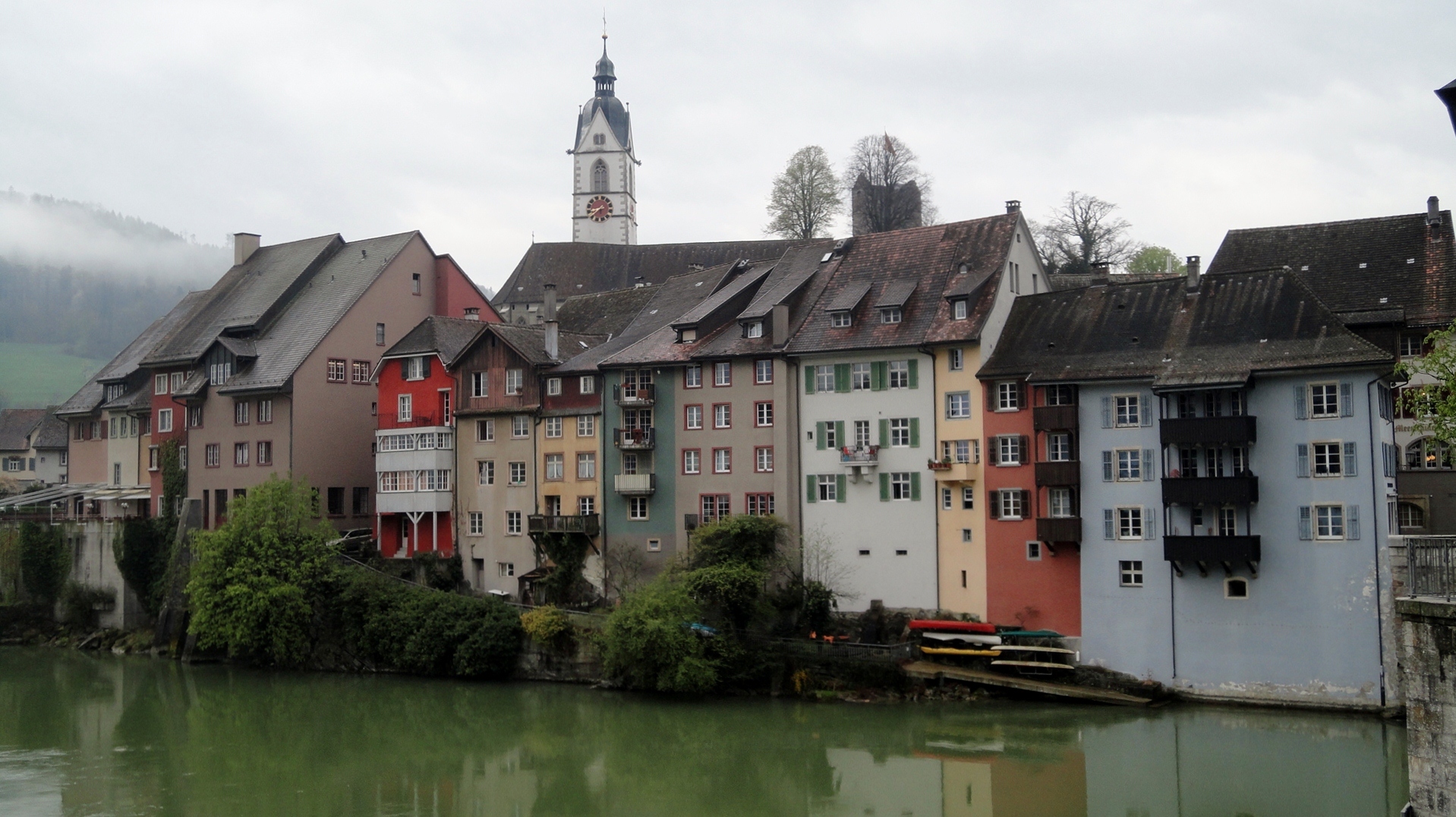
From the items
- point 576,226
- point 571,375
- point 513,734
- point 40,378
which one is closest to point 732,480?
A: point 571,375

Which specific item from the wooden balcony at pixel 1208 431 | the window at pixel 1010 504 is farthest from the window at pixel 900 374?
the wooden balcony at pixel 1208 431

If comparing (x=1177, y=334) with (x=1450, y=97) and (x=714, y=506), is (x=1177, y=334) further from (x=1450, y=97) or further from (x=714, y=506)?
(x=1450, y=97)

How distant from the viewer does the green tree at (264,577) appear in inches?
1918

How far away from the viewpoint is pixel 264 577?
4881cm

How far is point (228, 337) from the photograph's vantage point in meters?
60.8

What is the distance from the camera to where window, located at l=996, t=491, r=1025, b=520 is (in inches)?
1678

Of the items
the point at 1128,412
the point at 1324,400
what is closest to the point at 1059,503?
the point at 1128,412

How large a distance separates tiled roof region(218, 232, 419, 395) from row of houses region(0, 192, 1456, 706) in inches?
8.5

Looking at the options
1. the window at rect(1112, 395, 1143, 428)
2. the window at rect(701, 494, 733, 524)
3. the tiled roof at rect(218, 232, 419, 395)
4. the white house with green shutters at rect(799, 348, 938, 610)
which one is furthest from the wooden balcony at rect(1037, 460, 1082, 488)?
the tiled roof at rect(218, 232, 419, 395)

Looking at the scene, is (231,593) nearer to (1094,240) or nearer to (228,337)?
(228,337)

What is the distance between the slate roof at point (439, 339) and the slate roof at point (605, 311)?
4445 mm

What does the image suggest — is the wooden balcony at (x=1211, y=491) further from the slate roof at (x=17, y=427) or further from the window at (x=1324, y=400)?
the slate roof at (x=17, y=427)

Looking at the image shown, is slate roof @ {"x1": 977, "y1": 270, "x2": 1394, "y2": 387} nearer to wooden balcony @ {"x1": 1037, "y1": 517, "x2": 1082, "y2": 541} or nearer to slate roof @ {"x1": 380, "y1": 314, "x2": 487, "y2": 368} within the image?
wooden balcony @ {"x1": 1037, "y1": 517, "x2": 1082, "y2": 541}

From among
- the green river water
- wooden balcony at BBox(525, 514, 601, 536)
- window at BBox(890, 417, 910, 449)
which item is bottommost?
the green river water
